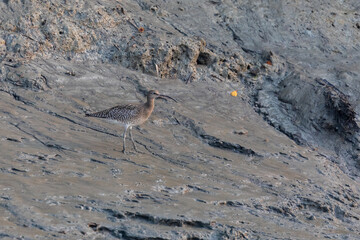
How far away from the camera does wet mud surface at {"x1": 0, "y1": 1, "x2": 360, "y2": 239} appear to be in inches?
286

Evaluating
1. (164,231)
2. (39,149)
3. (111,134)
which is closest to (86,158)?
(39,149)

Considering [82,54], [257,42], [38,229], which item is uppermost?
[257,42]

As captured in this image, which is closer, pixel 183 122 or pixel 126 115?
pixel 126 115

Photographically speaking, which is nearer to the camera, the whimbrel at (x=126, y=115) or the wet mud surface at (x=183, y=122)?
the wet mud surface at (x=183, y=122)

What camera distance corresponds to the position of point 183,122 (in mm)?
10734

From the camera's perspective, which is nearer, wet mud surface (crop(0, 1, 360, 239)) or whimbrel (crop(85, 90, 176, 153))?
wet mud surface (crop(0, 1, 360, 239))

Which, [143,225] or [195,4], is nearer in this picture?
[143,225]

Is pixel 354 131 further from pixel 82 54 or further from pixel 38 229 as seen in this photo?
pixel 38 229

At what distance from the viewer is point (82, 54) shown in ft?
39.6

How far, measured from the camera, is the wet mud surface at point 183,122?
23.9ft

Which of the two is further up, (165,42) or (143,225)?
(165,42)

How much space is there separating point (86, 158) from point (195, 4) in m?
6.41

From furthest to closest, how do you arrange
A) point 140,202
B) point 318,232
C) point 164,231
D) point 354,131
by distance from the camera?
Result: point 354,131
point 318,232
point 140,202
point 164,231

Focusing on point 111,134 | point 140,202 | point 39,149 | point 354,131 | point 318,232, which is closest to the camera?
point 140,202
